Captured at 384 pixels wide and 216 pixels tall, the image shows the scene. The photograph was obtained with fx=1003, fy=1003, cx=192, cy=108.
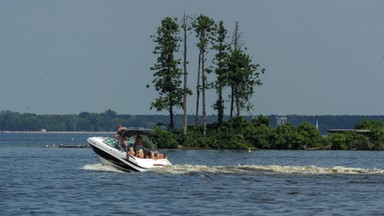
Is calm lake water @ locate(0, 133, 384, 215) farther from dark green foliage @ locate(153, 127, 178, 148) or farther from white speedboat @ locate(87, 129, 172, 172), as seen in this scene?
dark green foliage @ locate(153, 127, 178, 148)

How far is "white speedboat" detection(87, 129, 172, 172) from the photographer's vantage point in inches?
2162

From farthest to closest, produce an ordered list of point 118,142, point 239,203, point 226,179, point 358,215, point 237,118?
point 237,118
point 118,142
point 226,179
point 239,203
point 358,215

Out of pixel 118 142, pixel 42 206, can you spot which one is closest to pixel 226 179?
pixel 118 142

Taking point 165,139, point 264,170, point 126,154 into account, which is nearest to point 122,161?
point 126,154

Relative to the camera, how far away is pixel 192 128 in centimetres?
10438

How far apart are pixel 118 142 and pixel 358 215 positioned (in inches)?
962

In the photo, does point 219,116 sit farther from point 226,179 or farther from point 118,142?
point 226,179

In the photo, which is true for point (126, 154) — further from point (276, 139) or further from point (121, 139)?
point (276, 139)

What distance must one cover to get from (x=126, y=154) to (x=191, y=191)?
43.0 ft

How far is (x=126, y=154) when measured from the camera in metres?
55.5

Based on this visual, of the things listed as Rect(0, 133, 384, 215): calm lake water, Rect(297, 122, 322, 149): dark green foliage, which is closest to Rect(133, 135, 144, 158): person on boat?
Rect(0, 133, 384, 215): calm lake water

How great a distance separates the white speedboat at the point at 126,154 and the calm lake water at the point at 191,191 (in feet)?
2.19

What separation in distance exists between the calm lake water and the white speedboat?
666mm

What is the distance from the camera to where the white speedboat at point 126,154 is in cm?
5491
